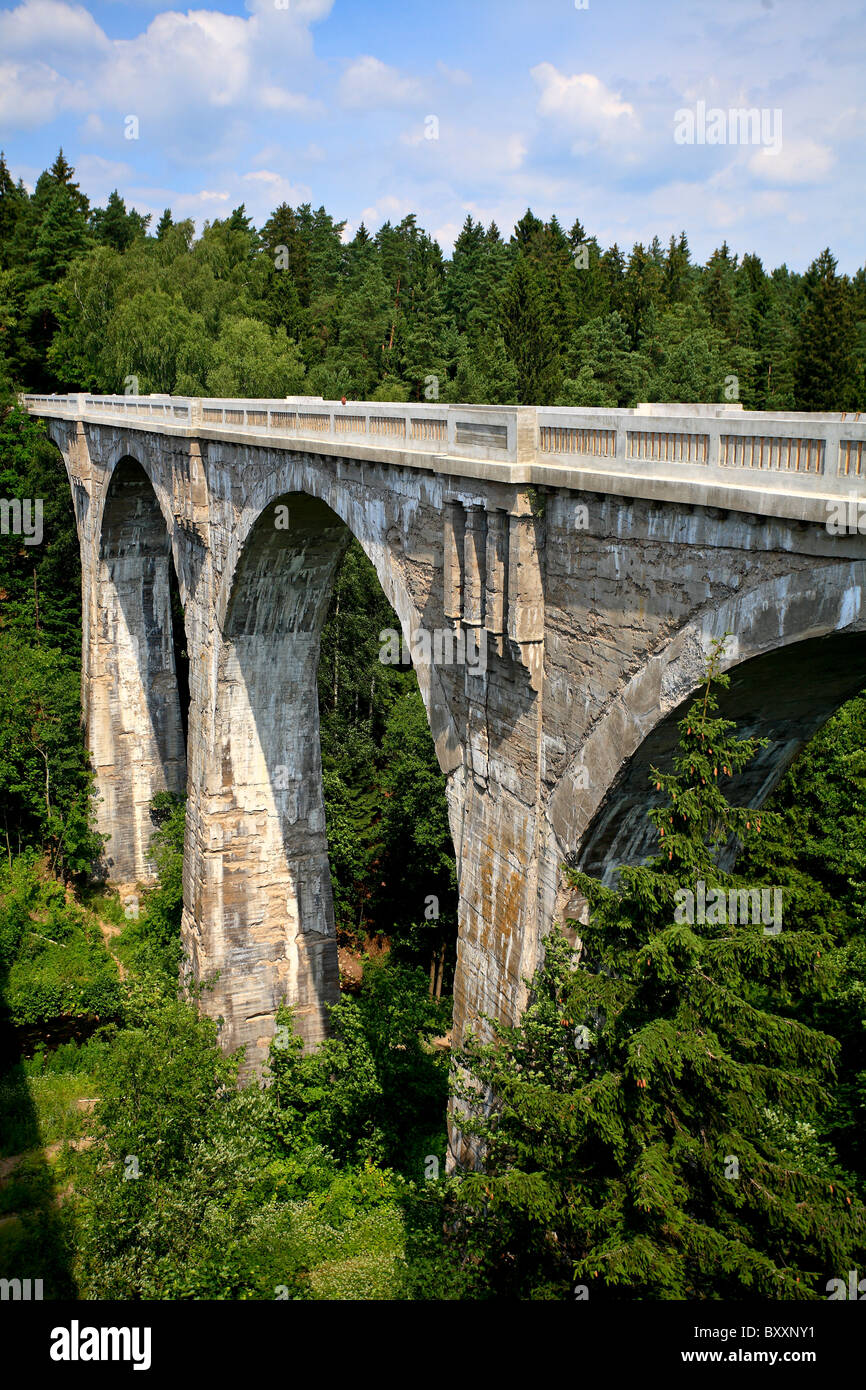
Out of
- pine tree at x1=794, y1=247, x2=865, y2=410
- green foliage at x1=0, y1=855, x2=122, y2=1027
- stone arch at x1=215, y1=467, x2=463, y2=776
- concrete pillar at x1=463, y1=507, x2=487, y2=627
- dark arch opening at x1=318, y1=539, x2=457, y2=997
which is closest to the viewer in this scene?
concrete pillar at x1=463, y1=507, x2=487, y2=627

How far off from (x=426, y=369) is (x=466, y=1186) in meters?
48.1

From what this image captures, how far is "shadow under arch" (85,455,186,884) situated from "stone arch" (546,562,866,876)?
27.0 meters

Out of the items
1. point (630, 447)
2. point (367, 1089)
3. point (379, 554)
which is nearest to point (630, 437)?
point (630, 447)

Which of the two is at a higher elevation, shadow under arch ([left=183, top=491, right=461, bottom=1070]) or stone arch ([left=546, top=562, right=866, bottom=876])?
stone arch ([left=546, top=562, right=866, bottom=876])

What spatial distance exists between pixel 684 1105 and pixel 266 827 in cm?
1765

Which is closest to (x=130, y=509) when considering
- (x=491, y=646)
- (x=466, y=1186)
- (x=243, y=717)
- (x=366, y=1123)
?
(x=243, y=717)

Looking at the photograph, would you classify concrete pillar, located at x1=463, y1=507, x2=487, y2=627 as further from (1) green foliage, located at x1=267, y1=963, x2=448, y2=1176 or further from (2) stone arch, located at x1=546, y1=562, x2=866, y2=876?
(1) green foliage, located at x1=267, y1=963, x2=448, y2=1176

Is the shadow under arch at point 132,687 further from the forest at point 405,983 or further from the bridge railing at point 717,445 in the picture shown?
the bridge railing at point 717,445

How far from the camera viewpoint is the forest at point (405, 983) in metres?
7.87

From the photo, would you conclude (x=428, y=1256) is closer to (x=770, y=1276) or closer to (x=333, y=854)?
(x=770, y=1276)

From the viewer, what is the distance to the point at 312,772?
25094mm

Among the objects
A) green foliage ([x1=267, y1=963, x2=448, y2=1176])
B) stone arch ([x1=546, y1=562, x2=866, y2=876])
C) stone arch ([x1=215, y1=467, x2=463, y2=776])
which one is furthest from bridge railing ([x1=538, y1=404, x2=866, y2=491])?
green foliage ([x1=267, y1=963, x2=448, y2=1176])

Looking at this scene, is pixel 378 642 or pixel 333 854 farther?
pixel 378 642

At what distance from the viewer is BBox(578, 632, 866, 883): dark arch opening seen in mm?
8641
